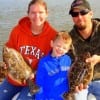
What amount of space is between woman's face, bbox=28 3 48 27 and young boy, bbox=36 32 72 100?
0.43m

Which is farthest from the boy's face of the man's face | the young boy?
the man's face

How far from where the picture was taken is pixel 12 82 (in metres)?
5.44

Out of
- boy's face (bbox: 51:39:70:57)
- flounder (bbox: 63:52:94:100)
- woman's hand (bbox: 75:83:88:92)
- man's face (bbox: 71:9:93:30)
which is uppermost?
man's face (bbox: 71:9:93:30)

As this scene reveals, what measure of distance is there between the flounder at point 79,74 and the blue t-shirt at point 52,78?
7cm

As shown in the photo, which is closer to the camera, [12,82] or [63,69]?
[63,69]

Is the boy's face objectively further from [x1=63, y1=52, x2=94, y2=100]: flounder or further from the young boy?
[x1=63, y1=52, x2=94, y2=100]: flounder

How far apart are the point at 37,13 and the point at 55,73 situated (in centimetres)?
86

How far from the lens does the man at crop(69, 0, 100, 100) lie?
5.58 m

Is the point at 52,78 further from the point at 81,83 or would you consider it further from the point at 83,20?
the point at 83,20

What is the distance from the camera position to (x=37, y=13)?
5320mm

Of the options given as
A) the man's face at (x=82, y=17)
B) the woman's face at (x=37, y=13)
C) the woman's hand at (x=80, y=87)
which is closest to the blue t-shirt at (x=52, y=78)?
the woman's hand at (x=80, y=87)

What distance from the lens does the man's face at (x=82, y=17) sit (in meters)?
5.64

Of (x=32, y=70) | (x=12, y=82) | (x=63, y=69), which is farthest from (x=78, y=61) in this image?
(x=12, y=82)

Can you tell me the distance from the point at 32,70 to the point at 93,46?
995 mm
